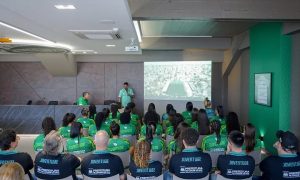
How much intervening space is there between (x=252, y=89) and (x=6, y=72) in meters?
10.2

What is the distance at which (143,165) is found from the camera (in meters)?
3.23

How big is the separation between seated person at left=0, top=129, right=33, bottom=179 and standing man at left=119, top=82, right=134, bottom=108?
358 inches

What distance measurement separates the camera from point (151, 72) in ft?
41.8

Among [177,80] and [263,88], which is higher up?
[177,80]

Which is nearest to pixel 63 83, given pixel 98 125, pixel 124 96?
pixel 124 96

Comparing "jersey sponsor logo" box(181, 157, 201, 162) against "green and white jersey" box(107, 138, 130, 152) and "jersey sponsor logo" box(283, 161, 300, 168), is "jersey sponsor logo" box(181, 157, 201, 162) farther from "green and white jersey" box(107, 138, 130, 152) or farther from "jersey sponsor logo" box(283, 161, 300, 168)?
"green and white jersey" box(107, 138, 130, 152)

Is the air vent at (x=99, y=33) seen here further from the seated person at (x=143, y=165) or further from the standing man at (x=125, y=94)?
the standing man at (x=125, y=94)

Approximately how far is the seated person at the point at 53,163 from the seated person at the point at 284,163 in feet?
6.79

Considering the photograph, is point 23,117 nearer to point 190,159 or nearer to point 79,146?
point 79,146

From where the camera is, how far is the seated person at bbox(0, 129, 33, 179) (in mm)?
3437

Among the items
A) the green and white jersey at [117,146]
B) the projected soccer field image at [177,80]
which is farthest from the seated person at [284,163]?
the projected soccer field image at [177,80]

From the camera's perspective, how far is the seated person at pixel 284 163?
10.8 ft

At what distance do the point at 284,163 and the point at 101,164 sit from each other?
6.29ft

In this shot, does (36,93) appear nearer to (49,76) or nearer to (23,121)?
(49,76)
